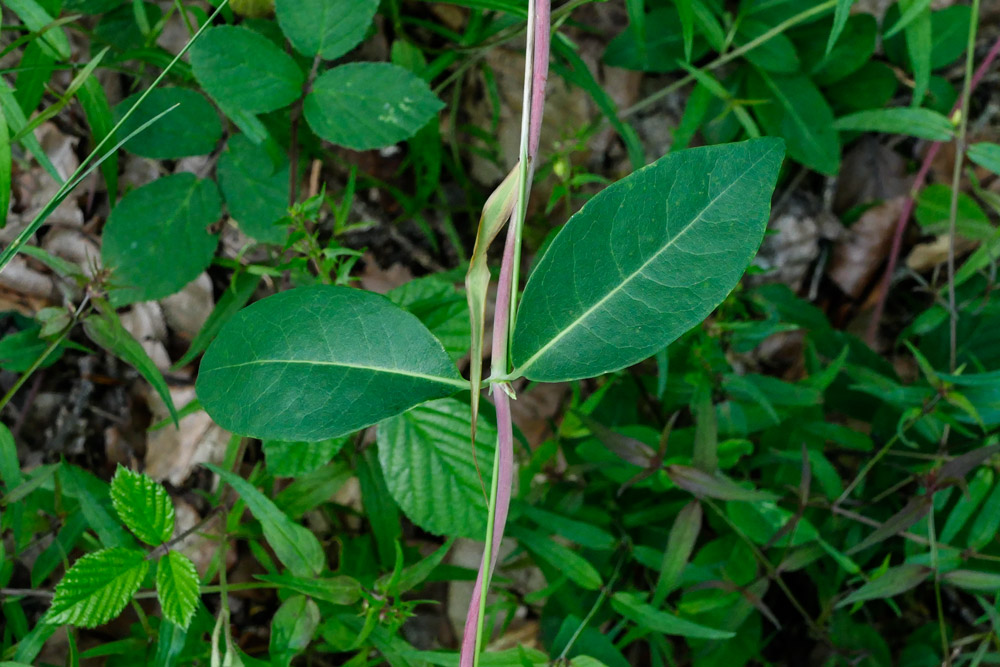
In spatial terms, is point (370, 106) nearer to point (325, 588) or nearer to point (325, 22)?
Result: point (325, 22)

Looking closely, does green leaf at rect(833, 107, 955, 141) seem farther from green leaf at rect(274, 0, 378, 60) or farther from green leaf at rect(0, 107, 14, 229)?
green leaf at rect(0, 107, 14, 229)

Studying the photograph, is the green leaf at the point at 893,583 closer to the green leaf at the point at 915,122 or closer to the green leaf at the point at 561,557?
the green leaf at the point at 561,557

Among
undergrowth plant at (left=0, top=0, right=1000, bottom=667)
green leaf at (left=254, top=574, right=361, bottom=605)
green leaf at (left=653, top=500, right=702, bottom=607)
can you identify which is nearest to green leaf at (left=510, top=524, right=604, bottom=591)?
undergrowth plant at (left=0, top=0, right=1000, bottom=667)

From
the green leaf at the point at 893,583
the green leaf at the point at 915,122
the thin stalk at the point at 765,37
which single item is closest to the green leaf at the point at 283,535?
the green leaf at the point at 893,583

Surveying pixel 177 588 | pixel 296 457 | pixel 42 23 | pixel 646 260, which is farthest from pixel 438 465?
pixel 42 23

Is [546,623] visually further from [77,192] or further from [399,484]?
[77,192]
